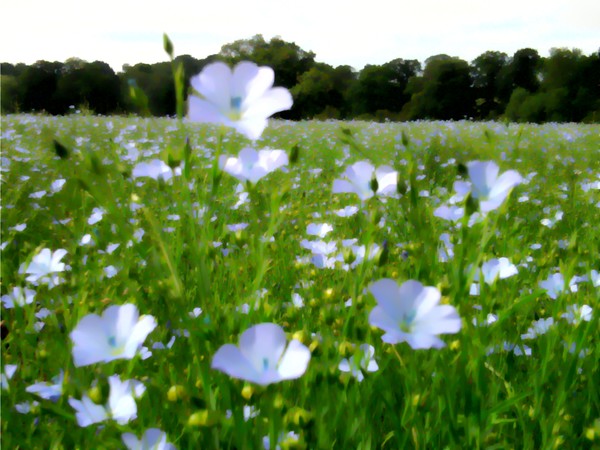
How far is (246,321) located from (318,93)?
28.1 m

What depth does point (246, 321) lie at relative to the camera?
2.94 ft

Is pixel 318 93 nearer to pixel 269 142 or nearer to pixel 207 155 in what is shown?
pixel 269 142

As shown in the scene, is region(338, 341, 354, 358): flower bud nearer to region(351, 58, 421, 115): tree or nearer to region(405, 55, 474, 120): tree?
region(351, 58, 421, 115): tree

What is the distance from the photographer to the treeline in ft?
68.2

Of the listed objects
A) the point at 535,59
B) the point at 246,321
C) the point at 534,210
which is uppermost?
the point at 535,59

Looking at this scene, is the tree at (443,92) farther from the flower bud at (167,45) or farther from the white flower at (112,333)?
the white flower at (112,333)

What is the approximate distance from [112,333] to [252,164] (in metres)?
0.36

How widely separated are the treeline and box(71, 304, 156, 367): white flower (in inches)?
706

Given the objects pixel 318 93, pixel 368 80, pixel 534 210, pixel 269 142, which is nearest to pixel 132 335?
pixel 534 210

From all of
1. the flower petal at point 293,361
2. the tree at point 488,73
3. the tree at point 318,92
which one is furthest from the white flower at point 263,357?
the tree at point 488,73

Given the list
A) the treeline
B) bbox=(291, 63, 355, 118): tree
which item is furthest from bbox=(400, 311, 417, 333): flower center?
bbox=(291, 63, 355, 118): tree

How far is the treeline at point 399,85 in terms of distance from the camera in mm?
20781

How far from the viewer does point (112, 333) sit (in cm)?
78

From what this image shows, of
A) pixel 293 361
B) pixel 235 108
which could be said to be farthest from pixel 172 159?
pixel 293 361
